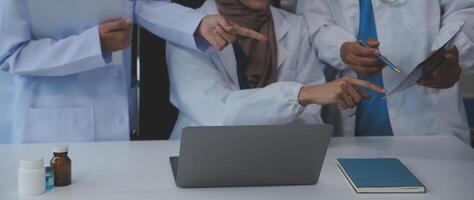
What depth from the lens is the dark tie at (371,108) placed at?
253 centimetres

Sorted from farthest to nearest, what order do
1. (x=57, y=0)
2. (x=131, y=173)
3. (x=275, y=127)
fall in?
(x=57, y=0) → (x=131, y=173) → (x=275, y=127)

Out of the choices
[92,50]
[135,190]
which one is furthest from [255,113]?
[135,190]

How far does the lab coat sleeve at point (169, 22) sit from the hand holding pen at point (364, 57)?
0.57 metres

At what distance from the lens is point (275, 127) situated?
169cm

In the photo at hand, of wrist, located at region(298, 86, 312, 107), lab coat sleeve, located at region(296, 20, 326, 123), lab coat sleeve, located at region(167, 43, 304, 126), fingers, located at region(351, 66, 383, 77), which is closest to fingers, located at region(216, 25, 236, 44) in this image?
lab coat sleeve, located at region(167, 43, 304, 126)

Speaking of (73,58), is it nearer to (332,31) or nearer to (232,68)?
(232,68)

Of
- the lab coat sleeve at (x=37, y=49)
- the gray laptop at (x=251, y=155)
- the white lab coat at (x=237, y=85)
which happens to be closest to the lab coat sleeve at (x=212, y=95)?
the white lab coat at (x=237, y=85)

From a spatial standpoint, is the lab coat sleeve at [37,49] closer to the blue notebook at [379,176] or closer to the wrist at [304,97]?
the wrist at [304,97]

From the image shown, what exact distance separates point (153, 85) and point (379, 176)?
40.5 inches

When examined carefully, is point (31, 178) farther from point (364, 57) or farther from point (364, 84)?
point (364, 57)

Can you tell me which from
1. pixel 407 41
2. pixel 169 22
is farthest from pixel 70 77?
pixel 407 41

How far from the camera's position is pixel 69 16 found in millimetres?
2268

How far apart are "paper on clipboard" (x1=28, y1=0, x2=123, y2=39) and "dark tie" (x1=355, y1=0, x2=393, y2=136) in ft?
3.18

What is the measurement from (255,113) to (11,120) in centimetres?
93
